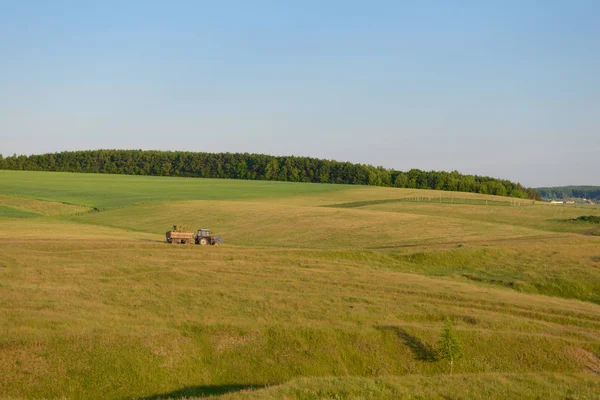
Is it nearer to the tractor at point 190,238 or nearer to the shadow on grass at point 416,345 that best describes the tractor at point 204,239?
the tractor at point 190,238

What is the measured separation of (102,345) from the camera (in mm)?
29188

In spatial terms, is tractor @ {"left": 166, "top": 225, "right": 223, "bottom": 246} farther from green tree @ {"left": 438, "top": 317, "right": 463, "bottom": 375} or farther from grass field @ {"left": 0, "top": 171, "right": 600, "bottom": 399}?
green tree @ {"left": 438, "top": 317, "right": 463, "bottom": 375}

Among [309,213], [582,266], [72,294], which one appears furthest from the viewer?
[309,213]

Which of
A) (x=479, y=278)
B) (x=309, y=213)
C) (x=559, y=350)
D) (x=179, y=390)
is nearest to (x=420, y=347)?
(x=559, y=350)

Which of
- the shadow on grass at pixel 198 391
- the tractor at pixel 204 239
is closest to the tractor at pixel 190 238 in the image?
the tractor at pixel 204 239

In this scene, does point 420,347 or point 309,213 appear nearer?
point 420,347

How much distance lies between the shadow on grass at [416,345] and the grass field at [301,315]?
100 mm

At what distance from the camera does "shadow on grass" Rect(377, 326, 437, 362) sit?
31500 mm

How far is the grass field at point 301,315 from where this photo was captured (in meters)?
26.8

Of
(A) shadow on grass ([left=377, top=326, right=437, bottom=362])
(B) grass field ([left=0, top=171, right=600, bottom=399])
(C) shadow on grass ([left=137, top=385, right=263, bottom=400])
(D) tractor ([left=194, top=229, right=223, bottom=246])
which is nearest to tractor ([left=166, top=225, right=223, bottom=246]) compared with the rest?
(D) tractor ([left=194, top=229, right=223, bottom=246])

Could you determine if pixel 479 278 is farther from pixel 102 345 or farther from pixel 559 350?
pixel 102 345

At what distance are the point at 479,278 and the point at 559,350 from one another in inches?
722

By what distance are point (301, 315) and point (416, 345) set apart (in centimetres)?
677

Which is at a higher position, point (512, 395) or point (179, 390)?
point (512, 395)
